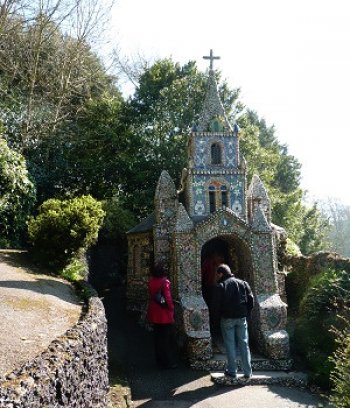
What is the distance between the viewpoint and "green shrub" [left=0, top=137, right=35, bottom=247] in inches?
486

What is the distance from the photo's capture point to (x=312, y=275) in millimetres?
15164

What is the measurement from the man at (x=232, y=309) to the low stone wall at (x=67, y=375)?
2569mm

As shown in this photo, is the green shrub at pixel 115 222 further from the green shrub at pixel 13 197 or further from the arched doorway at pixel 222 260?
the arched doorway at pixel 222 260

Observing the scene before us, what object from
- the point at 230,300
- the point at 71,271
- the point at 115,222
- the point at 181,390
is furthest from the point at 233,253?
the point at 115,222

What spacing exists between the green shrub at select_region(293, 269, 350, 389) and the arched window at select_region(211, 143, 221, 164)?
5.01m

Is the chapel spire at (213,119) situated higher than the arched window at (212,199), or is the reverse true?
the chapel spire at (213,119)

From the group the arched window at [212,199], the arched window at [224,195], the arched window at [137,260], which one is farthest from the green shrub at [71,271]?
A: the arched window at [224,195]

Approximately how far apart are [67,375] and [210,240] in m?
9.14

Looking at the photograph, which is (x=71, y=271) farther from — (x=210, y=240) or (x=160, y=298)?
(x=210, y=240)

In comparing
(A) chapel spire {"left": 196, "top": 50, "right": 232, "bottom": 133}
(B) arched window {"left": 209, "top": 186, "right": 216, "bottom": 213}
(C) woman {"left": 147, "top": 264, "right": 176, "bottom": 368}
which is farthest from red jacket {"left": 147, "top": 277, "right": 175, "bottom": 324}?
(A) chapel spire {"left": 196, "top": 50, "right": 232, "bottom": 133}

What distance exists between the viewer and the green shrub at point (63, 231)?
36.8 feet

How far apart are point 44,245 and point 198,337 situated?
4973 mm

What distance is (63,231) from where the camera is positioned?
36.8 ft

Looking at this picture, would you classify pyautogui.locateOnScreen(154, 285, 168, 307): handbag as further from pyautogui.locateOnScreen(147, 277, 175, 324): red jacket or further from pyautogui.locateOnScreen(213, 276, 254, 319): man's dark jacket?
pyautogui.locateOnScreen(213, 276, 254, 319): man's dark jacket
